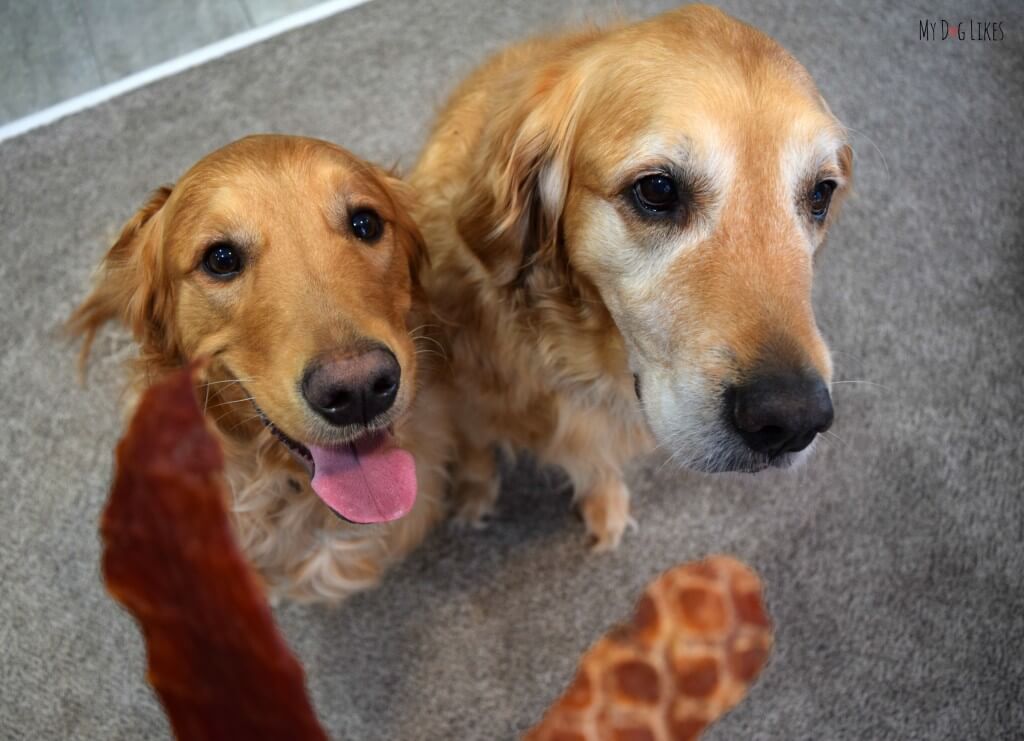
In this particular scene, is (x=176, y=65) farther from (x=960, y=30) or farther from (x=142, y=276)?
(x=960, y=30)

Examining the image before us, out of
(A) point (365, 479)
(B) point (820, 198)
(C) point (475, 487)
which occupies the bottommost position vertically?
(C) point (475, 487)

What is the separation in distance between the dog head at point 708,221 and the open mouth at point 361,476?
0.41 m

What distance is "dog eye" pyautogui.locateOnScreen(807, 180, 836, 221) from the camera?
→ 1147 mm

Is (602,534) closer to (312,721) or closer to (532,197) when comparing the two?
(532,197)

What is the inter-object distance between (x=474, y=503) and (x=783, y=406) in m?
0.99

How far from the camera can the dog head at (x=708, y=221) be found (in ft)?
3.35

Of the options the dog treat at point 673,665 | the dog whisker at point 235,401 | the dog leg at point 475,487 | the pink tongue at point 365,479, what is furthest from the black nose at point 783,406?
the dog leg at point 475,487

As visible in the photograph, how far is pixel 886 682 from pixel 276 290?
61.8 inches

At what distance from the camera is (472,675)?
5.65 ft

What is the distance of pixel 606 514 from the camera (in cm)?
178

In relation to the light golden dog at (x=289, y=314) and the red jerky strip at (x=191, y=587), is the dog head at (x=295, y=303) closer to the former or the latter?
the light golden dog at (x=289, y=314)

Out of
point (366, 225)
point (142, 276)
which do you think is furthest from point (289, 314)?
point (142, 276)

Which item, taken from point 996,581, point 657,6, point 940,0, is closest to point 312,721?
point 996,581

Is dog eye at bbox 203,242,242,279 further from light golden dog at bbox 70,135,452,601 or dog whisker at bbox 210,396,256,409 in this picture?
dog whisker at bbox 210,396,256,409
